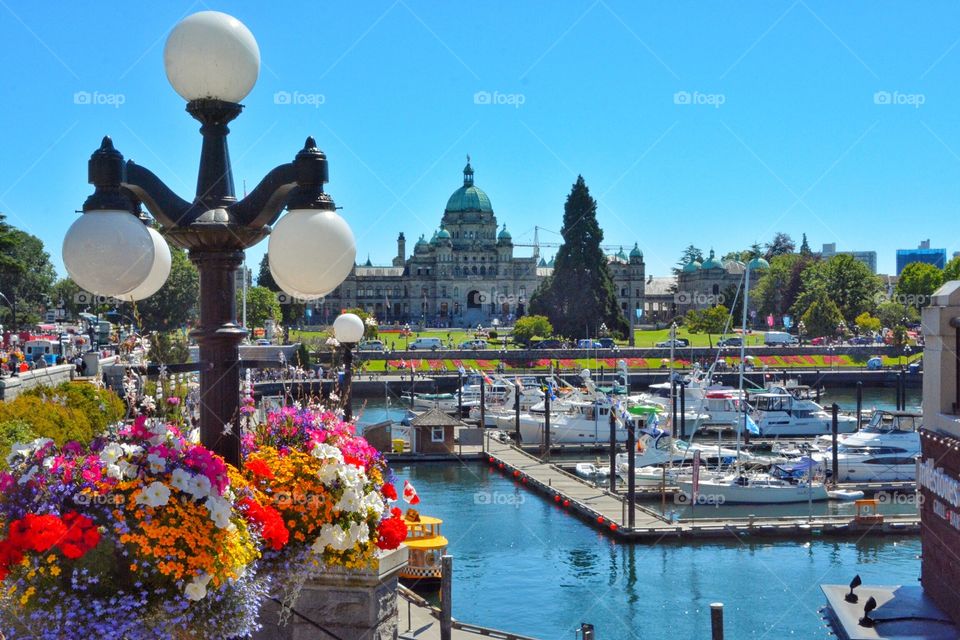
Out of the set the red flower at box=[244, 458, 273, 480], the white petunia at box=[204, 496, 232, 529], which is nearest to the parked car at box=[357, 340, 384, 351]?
the red flower at box=[244, 458, 273, 480]

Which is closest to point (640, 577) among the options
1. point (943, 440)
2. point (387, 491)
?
point (943, 440)

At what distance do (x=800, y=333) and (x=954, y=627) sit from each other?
93003 mm

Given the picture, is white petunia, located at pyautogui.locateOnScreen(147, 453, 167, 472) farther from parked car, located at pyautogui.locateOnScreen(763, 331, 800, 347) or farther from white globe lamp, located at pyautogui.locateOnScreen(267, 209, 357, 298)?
parked car, located at pyautogui.locateOnScreen(763, 331, 800, 347)

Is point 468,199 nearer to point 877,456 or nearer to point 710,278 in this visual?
point 710,278

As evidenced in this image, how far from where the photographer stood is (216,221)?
556 cm

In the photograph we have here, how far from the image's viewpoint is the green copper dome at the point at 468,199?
150375mm

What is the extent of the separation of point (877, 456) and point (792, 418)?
1344 centimetres

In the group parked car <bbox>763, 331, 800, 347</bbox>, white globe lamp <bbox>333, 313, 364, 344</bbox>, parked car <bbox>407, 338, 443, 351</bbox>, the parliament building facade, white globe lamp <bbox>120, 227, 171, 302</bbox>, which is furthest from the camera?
the parliament building facade

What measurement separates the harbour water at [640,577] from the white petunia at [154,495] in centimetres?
1790

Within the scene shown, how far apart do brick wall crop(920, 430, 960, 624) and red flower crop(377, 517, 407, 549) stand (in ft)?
37.5
